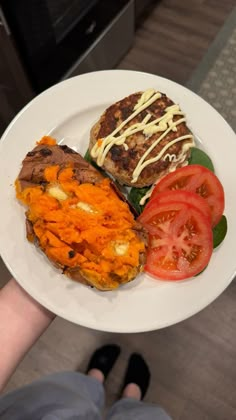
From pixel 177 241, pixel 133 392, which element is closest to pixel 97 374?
pixel 133 392

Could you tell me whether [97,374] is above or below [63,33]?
below

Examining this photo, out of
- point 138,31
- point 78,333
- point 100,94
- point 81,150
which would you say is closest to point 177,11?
point 138,31

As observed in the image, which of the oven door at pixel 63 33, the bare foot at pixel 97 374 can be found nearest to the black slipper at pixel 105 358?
the bare foot at pixel 97 374

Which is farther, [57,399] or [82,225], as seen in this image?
[57,399]

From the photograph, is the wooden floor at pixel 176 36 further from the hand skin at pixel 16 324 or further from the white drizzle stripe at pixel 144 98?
the hand skin at pixel 16 324

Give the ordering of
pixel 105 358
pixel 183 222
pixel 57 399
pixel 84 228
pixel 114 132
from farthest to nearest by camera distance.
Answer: pixel 105 358, pixel 57 399, pixel 114 132, pixel 183 222, pixel 84 228

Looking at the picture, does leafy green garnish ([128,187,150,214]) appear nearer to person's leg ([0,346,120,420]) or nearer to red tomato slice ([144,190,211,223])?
red tomato slice ([144,190,211,223])

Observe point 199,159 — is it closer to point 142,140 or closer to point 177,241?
point 142,140
